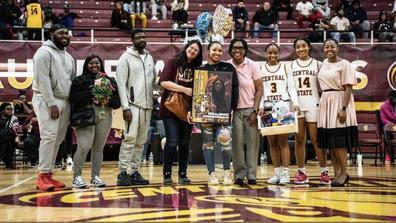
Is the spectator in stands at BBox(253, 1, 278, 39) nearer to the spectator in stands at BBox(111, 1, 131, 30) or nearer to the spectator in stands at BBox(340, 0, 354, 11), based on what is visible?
the spectator in stands at BBox(340, 0, 354, 11)

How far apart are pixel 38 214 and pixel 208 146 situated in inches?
98.3

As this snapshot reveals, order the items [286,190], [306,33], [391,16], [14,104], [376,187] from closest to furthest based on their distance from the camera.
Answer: [286,190] → [376,187] → [14,104] → [306,33] → [391,16]

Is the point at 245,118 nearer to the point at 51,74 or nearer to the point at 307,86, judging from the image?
the point at 307,86

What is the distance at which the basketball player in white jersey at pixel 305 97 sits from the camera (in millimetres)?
6625

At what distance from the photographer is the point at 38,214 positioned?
14.3 ft

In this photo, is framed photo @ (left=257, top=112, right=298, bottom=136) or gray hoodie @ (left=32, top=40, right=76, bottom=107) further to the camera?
framed photo @ (left=257, top=112, right=298, bottom=136)

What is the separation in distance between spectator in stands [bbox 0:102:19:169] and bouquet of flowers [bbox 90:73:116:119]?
5.65m

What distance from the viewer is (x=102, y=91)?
6133 mm

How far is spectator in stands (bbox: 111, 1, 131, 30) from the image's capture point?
53.0ft

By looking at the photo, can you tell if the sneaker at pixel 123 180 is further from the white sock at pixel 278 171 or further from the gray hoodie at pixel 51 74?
the white sock at pixel 278 171

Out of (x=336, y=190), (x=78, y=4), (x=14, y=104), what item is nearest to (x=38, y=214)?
(x=336, y=190)

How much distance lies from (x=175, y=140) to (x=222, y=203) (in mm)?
1782

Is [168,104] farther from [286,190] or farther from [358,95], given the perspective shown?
[358,95]

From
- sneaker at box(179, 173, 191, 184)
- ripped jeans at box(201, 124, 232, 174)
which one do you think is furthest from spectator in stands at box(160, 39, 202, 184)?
ripped jeans at box(201, 124, 232, 174)
